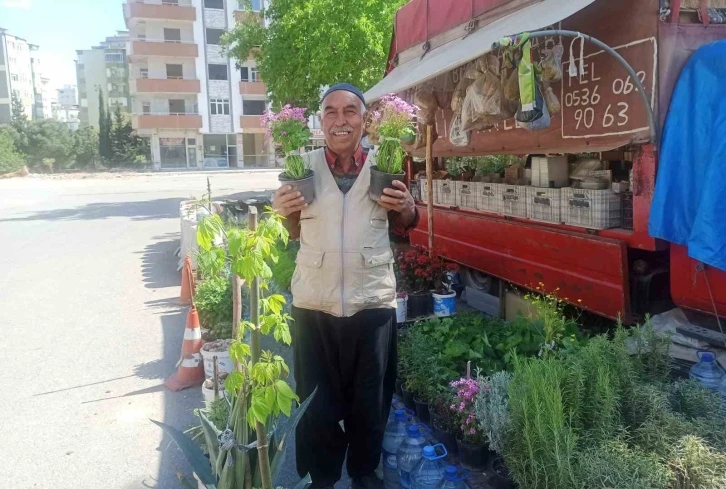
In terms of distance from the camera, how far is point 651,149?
4.19 m

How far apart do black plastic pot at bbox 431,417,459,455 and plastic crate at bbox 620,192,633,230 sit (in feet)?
8.14

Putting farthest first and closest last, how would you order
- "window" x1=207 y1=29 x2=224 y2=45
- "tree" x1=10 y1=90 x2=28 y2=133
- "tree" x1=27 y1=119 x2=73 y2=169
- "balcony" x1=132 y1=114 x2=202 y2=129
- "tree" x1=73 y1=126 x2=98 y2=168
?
"tree" x1=73 y1=126 x2=98 y2=168 → "tree" x1=10 y1=90 x2=28 y2=133 → "tree" x1=27 y1=119 x2=73 y2=169 → "window" x1=207 y1=29 x2=224 y2=45 → "balcony" x1=132 y1=114 x2=202 y2=129

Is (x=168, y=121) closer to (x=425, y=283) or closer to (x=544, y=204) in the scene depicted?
(x=425, y=283)

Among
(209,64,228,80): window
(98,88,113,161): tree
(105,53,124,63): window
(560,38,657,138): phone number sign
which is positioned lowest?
(560,38,657,138): phone number sign

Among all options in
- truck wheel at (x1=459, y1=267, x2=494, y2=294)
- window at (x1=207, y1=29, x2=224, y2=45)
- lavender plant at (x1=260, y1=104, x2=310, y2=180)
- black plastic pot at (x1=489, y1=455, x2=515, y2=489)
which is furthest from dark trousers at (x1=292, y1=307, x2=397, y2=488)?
window at (x1=207, y1=29, x2=224, y2=45)

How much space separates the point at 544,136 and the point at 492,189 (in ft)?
3.83

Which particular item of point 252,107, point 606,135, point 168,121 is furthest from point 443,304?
point 252,107

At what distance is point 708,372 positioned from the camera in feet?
10.7

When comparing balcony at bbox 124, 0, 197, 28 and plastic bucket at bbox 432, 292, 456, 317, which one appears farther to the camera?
balcony at bbox 124, 0, 197, 28

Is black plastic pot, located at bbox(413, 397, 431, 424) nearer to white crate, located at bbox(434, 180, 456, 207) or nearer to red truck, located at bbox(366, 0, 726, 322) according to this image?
red truck, located at bbox(366, 0, 726, 322)

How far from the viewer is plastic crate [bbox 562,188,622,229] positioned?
15.8ft

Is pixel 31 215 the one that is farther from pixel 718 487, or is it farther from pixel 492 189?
pixel 718 487

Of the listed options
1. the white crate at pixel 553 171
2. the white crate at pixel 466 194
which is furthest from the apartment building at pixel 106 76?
the white crate at pixel 553 171

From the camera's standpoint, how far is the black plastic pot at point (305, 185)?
8.39ft
